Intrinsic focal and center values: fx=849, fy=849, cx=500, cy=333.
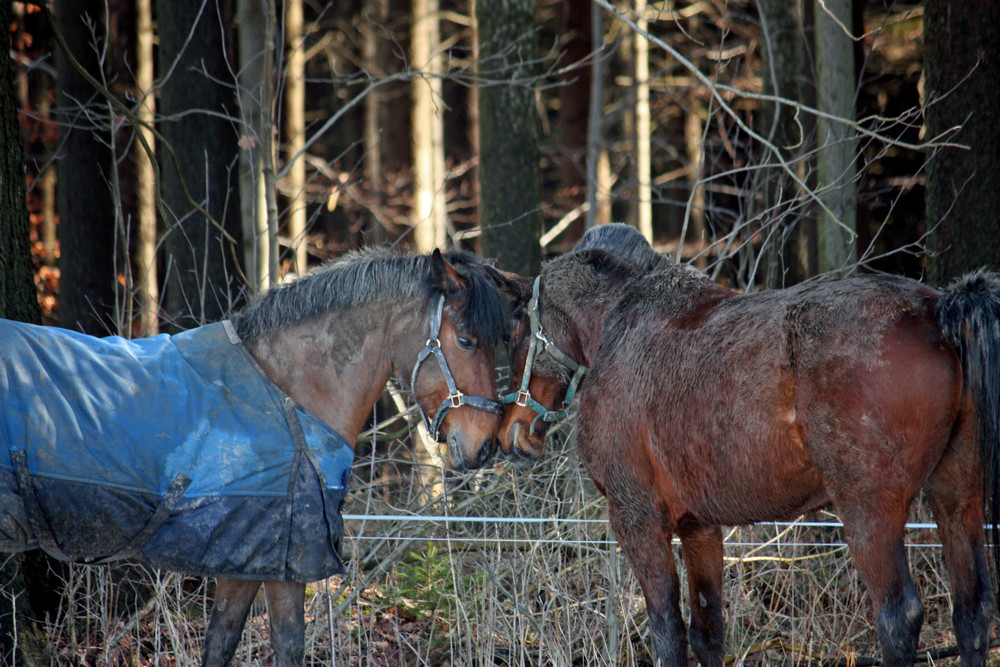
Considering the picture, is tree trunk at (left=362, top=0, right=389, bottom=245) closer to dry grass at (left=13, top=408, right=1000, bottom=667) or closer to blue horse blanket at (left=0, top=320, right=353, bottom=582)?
dry grass at (left=13, top=408, right=1000, bottom=667)

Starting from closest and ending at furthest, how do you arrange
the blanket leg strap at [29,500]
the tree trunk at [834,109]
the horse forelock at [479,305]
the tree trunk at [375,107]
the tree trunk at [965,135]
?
the blanket leg strap at [29,500], the horse forelock at [479,305], the tree trunk at [965,135], the tree trunk at [834,109], the tree trunk at [375,107]

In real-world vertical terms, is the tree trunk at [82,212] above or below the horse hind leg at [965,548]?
above

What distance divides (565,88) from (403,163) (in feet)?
11.7

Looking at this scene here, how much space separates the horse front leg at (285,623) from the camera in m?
3.29

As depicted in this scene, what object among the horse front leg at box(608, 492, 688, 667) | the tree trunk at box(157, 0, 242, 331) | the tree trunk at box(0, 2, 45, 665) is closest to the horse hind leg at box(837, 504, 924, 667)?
the horse front leg at box(608, 492, 688, 667)

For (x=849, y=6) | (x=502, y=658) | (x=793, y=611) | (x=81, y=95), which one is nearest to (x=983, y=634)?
(x=793, y=611)

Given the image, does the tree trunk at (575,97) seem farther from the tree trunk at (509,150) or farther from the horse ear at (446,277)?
the horse ear at (446,277)

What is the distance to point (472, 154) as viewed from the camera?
1567cm

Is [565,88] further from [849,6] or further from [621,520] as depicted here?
[621,520]

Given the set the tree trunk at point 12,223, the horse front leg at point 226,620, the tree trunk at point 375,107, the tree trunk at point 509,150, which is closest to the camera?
the horse front leg at point 226,620

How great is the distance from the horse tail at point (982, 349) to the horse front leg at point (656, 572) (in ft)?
4.06

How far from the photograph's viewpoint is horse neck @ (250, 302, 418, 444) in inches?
141

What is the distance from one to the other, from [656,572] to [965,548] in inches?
46.3

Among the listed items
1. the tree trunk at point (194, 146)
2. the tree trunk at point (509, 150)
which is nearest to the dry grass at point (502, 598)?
the tree trunk at point (509, 150)
